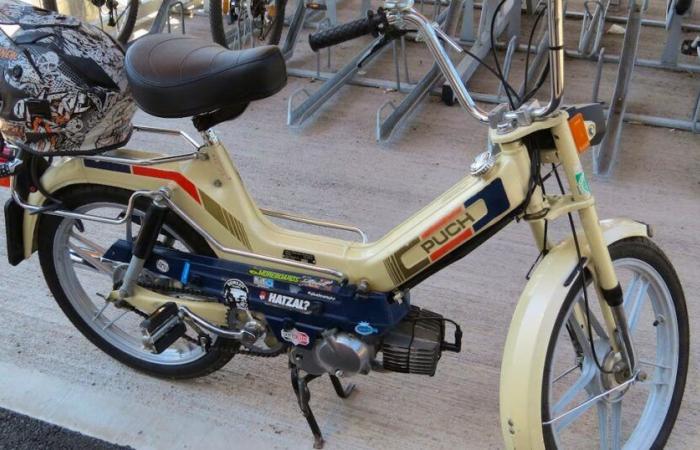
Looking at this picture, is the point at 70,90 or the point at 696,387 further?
the point at 696,387

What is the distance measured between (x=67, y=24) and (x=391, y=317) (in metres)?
1.10

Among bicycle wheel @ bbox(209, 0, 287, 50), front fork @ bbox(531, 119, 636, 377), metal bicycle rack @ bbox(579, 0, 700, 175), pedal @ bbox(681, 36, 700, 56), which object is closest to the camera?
front fork @ bbox(531, 119, 636, 377)

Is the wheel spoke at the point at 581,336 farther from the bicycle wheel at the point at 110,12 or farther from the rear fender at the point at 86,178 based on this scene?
the bicycle wheel at the point at 110,12

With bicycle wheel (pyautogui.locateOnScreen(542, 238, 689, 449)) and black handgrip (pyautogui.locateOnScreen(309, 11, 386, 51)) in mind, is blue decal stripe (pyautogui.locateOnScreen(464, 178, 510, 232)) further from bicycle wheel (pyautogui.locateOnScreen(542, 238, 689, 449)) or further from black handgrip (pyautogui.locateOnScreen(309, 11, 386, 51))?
black handgrip (pyautogui.locateOnScreen(309, 11, 386, 51))

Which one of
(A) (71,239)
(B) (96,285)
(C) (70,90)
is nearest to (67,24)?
(C) (70,90)

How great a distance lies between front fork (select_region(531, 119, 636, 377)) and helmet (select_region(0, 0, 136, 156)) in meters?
1.09

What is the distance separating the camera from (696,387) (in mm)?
2275

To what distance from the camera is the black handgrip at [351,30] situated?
1.60 metres

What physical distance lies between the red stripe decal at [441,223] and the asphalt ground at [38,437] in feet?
3.37

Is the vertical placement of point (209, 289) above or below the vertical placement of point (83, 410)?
above

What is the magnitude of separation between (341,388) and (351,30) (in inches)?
41.5

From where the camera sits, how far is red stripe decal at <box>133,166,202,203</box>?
1.98 m

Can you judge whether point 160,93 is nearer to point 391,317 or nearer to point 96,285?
point 391,317

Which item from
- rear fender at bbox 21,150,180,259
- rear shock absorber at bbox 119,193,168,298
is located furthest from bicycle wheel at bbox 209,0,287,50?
rear shock absorber at bbox 119,193,168,298
